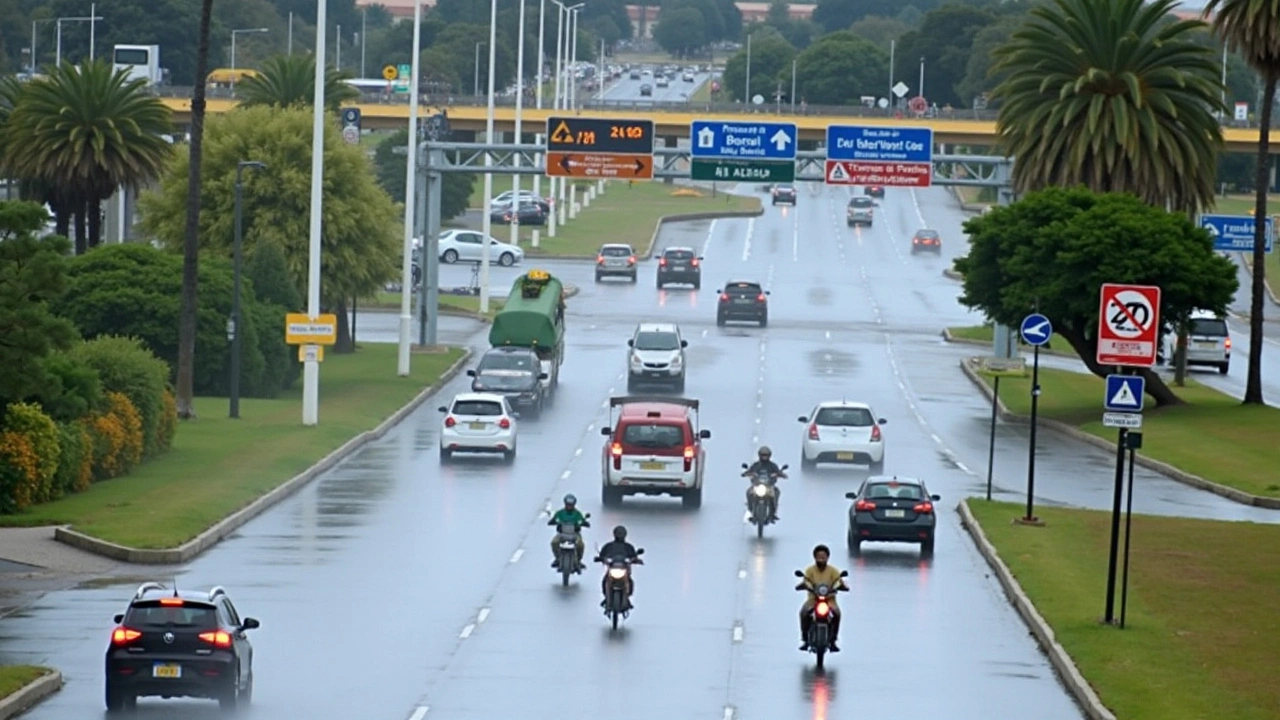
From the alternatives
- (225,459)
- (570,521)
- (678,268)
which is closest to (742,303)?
(678,268)

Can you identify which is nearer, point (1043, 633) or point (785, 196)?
point (1043, 633)

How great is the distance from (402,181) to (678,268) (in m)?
39.5

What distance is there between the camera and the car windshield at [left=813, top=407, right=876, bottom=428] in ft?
174

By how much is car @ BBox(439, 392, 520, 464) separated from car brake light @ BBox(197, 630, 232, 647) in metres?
28.3

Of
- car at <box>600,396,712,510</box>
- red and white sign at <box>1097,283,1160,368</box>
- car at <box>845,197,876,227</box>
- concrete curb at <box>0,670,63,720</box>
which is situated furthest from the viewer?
car at <box>845,197,876,227</box>

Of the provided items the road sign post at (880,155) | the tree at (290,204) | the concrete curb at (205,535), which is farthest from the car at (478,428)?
the road sign post at (880,155)

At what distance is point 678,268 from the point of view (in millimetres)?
102562

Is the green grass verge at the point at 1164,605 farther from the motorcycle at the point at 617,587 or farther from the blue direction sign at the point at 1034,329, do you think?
the motorcycle at the point at 617,587

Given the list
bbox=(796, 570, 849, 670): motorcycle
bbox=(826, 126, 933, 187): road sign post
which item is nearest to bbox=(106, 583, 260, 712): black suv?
bbox=(796, 570, 849, 670): motorcycle

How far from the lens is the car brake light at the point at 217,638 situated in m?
24.1

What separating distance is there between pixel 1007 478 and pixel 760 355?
88.3ft

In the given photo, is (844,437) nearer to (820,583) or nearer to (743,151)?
(820,583)

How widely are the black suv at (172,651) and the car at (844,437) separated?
2947 centimetres

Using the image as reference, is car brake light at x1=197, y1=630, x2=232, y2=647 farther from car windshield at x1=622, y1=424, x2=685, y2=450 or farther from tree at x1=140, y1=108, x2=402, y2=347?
tree at x1=140, y1=108, x2=402, y2=347
